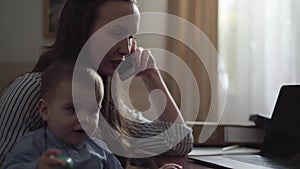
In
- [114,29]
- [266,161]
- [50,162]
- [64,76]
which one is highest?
[114,29]

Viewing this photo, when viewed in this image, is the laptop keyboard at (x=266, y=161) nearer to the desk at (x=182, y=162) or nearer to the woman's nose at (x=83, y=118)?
the desk at (x=182, y=162)

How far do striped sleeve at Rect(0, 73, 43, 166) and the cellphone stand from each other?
0.27 metres

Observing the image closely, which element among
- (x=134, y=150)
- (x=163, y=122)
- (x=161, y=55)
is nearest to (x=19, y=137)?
(x=134, y=150)

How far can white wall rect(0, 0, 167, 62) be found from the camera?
2.25 metres

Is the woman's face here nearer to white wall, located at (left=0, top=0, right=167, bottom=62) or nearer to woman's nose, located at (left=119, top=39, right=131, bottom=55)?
woman's nose, located at (left=119, top=39, right=131, bottom=55)

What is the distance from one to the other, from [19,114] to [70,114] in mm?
175

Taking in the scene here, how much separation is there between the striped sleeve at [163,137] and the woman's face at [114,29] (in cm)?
25

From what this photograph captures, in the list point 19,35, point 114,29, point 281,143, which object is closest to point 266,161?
point 281,143

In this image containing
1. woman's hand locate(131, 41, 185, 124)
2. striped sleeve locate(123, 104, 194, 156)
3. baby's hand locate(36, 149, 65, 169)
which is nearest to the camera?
baby's hand locate(36, 149, 65, 169)

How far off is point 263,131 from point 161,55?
0.75 metres

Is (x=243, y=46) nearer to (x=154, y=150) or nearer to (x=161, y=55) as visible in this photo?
(x=161, y=55)

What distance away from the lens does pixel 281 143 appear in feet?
4.73

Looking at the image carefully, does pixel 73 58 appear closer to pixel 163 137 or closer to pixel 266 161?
pixel 163 137

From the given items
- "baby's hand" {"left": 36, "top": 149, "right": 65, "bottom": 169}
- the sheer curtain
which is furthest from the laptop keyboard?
the sheer curtain
